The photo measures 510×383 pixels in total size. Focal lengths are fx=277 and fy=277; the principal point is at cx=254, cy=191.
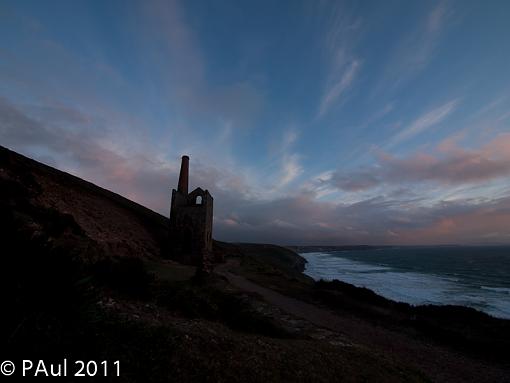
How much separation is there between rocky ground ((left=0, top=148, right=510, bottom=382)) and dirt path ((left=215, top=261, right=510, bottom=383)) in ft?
0.23

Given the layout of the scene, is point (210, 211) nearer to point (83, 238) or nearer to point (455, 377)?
point (83, 238)

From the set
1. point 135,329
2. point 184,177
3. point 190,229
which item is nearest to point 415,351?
point 135,329

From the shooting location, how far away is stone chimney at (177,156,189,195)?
31.8 metres

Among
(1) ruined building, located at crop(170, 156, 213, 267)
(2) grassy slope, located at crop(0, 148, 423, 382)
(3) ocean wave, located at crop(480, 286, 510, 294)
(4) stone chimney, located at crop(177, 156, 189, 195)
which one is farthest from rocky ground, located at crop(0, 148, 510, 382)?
(3) ocean wave, located at crop(480, 286, 510, 294)

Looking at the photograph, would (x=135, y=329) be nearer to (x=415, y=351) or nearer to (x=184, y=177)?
(x=415, y=351)

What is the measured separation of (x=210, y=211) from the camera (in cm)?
2958

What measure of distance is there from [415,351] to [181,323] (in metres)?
9.49

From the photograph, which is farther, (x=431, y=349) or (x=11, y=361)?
(x=431, y=349)

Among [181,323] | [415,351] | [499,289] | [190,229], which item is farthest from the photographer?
[499,289]

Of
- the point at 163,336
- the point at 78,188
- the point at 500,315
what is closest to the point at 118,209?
the point at 78,188

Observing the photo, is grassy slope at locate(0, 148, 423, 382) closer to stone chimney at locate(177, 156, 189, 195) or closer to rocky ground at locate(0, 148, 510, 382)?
rocky ground at locate(0, 148, 510, 382)

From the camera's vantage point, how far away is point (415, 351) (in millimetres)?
10828

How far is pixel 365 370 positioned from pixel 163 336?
5.14 meters

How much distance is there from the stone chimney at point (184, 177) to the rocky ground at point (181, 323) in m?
10.4
